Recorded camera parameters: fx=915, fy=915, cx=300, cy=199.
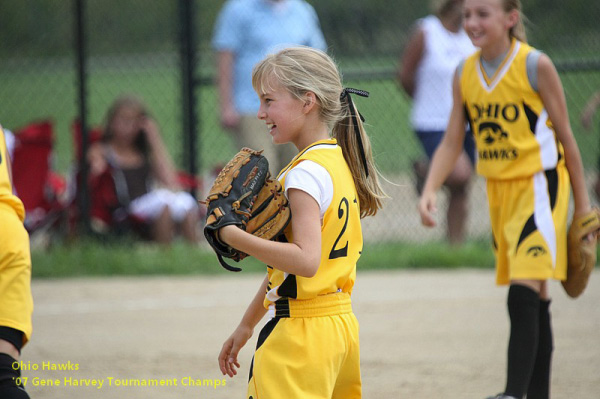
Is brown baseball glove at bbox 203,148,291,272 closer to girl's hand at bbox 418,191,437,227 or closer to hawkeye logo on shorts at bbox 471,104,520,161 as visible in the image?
girl's hand at bbox 418,191,437,227

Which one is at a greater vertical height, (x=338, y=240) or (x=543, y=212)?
(x=543, y=212)

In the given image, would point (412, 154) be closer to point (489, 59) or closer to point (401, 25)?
point (401, 25)

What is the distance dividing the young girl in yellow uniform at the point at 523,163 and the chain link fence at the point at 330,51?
321 cm

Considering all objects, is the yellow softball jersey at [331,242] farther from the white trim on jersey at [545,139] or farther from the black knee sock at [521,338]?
the white trim on jersey at [545,139]

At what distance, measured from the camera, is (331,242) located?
283 cm

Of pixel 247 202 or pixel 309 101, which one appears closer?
pixel 247 202

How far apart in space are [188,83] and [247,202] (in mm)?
5697

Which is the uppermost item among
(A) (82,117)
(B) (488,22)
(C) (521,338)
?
(A) (82,117)

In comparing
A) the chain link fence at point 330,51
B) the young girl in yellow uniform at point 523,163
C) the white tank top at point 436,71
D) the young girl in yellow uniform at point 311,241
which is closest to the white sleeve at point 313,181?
the young girl in yellow uniform at point 311,241

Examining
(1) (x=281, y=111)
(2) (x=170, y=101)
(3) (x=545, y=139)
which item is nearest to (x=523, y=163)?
(3) (x=545, y=139)

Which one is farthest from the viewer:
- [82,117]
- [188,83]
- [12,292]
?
[188,83]

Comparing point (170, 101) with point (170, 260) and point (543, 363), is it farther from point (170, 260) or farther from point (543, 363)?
point (543, 363)

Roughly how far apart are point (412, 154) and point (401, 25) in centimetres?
387

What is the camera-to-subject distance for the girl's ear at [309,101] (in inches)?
112
